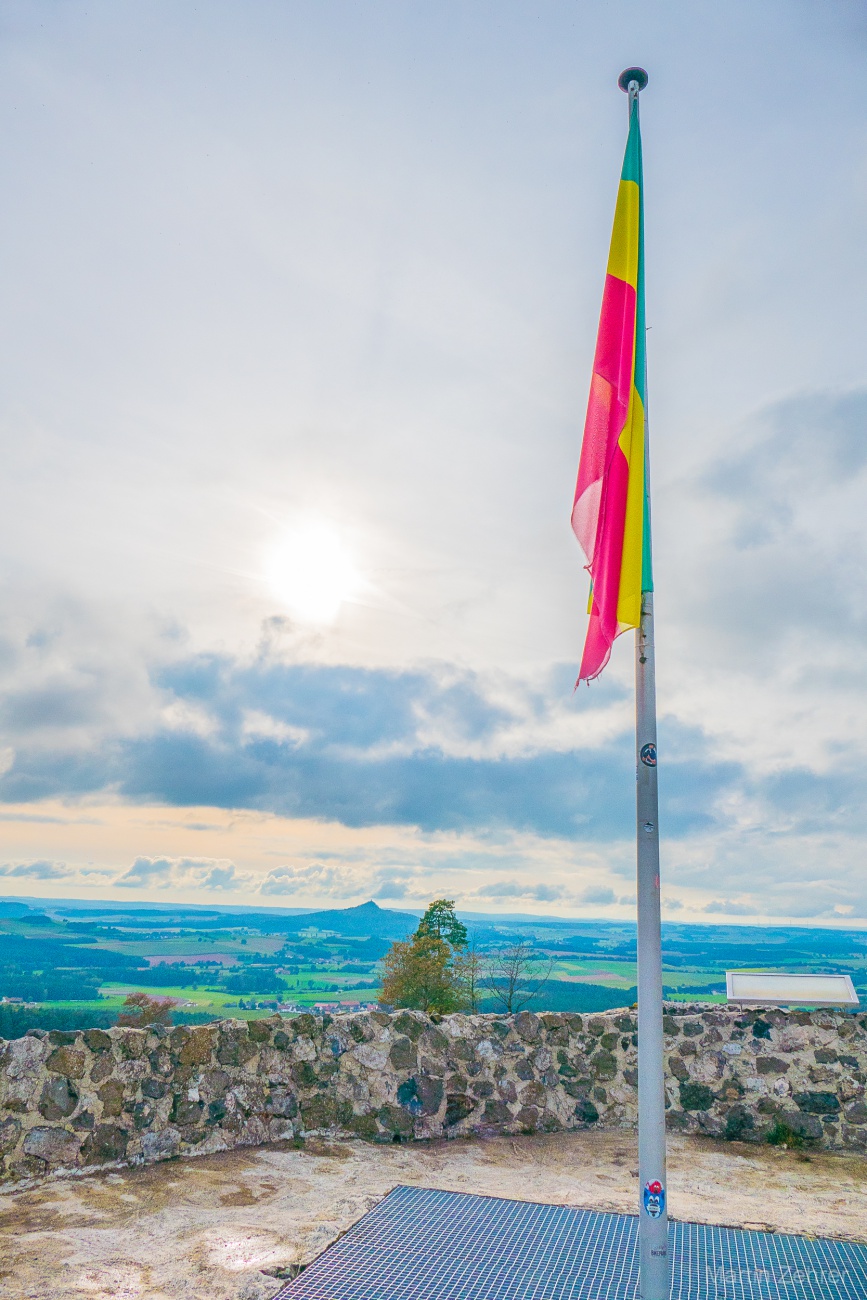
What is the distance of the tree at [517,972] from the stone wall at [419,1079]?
2390 centimetres

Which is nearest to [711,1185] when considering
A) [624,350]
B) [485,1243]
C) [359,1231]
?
[485,1243]

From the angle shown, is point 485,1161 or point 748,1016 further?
point 748,1016

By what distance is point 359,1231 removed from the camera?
5707 millimetres

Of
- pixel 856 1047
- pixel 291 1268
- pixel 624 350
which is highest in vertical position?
pixel 624 350

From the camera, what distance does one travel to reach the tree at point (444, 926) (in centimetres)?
3566

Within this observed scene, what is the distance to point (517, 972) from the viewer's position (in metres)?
33.3

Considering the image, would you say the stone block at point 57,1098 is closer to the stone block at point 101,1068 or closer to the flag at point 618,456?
the stone block at point 101,1068

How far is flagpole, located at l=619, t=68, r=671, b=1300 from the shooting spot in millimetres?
4324

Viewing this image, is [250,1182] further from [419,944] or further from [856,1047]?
[419,944]

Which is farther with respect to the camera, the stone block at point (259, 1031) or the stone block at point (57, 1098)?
the stone block at point (259, 1031)

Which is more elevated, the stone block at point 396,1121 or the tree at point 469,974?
the tree at point 469,974

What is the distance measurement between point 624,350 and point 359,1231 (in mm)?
5898

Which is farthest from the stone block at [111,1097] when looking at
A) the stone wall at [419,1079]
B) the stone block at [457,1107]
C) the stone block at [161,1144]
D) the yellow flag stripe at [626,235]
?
the yellow flag stripe at [626,235]

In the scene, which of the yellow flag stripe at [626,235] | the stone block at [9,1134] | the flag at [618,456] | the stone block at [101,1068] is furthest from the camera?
the stone block at [101,1068]
